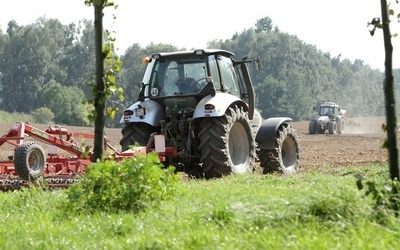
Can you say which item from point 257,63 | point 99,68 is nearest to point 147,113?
point 257,63

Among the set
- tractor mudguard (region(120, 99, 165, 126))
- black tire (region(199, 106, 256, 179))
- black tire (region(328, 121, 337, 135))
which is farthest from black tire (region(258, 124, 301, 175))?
black tire (region(328, 121, 337, 135))

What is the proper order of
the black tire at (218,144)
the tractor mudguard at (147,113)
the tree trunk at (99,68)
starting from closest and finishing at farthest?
the tree trunk at (99,68) → the black tire at (218,144) → the tractor mudguard at (147,113)

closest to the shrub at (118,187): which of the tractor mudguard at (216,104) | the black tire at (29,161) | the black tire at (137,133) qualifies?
the black tire at (29,161)

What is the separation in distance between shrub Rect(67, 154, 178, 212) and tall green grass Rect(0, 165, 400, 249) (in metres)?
0.15

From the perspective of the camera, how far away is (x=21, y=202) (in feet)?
30.5

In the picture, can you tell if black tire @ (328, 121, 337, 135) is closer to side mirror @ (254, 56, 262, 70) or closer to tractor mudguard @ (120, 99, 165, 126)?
side mirror @ (254, 56, 262, 70)

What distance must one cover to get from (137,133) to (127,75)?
68405mm

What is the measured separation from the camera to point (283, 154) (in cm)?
1620

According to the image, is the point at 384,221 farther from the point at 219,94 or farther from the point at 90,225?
the point at 219,94

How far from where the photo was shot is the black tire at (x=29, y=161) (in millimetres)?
12383

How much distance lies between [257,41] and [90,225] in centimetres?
10305

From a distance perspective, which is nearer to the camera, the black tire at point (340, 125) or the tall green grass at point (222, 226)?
the tall green grass at point (222, 226)

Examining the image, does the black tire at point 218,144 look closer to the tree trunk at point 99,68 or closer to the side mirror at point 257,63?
the side mirror at point 257,63

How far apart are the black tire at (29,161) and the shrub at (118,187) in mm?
4105
